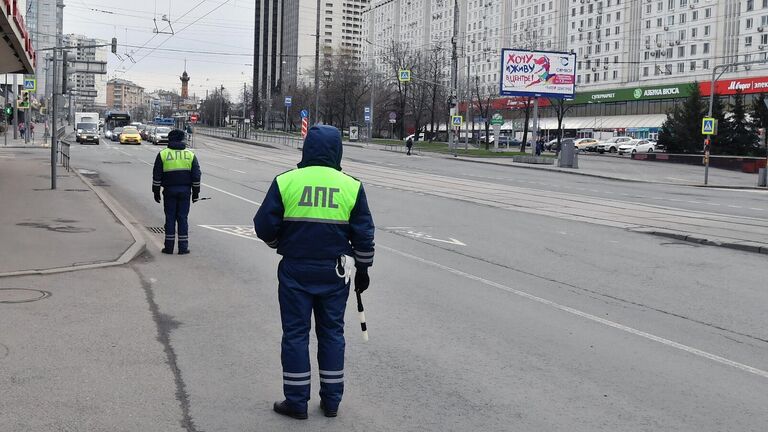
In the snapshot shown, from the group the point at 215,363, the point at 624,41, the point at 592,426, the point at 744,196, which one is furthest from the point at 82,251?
the point at 624,41

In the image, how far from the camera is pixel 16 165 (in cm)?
3269

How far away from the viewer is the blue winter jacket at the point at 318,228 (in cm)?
509

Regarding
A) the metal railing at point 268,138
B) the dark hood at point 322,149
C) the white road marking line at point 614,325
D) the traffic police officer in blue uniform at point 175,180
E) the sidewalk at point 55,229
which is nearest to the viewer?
the dark hood at point 322,149

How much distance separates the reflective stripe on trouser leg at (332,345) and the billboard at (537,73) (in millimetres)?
52597

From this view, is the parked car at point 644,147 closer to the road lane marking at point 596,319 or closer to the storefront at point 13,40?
the storefront at point 13,40

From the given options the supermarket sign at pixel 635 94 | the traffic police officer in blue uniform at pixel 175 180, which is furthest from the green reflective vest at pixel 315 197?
the supermarket sign at pixel 635 94

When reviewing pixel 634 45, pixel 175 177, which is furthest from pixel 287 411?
pixel 634 45

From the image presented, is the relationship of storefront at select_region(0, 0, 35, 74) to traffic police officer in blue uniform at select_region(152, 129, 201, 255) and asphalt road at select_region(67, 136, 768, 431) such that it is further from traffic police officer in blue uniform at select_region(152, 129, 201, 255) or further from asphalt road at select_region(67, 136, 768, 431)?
asphalt road at select_region(67, 136, 768, 431)

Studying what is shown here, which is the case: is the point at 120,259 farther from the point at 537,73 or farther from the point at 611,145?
the point at 611,145

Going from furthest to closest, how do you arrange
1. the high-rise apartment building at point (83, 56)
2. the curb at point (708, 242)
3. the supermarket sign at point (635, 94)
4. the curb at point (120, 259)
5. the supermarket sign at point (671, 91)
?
the supermarket sign at point (635, 94) → the supermarket sign at point (671, 91) → the high-rise apartment building at point (83, 56) → the curb at point (708, 242) → the curb at point (120, 259)

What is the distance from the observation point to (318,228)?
5.11 meters

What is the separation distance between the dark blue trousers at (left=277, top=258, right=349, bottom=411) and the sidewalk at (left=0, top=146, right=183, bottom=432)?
76 cm

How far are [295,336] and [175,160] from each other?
7284 millimetres

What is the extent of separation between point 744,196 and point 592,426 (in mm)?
28779
